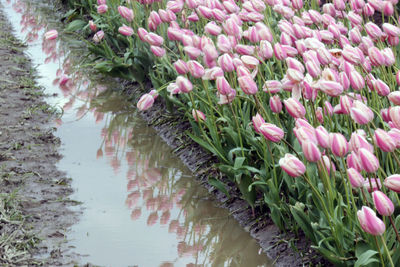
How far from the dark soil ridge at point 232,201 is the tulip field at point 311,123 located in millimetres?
63

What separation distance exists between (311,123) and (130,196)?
1.04 m

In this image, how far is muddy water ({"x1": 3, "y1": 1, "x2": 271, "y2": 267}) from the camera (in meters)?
2.97

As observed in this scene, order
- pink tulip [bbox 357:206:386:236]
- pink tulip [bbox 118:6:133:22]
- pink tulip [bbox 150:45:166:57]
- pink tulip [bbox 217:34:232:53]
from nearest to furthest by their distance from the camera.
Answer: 1. pink tulip [bbox 357:206:386:236]
2. pink tulip [bbox 217:34:232:53]
3. pink tulip [bbox 150:45:166:57]
4. pink tulip [bbox 118:6:133:22]

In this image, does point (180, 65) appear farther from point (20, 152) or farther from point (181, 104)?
point (20, 152)

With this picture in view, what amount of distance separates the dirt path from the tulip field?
Result: 2.21 ft

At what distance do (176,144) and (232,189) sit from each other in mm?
769

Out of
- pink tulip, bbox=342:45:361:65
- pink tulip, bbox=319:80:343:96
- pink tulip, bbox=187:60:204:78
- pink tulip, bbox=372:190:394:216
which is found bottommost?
pink tulip, bbox=187:60:204:78

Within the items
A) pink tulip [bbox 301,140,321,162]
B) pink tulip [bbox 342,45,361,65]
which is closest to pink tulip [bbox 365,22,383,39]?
pink tulip [bbox 342,45,361,65]

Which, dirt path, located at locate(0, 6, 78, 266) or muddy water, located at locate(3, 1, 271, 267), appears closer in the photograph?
dirt path, located at locate(0, 6, 78, 266)

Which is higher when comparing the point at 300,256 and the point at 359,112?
the point at 359,112

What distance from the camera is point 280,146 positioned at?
3.05 metres

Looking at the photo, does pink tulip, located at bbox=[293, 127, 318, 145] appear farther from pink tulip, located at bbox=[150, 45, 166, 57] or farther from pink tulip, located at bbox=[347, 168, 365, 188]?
pink tulip, located at bbox=[150, 45, 166, 57]

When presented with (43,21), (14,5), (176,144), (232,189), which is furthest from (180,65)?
(14,5)

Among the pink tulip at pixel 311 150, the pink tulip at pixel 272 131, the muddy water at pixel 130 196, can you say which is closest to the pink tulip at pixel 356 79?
the pink tulip at pixel 272 131
